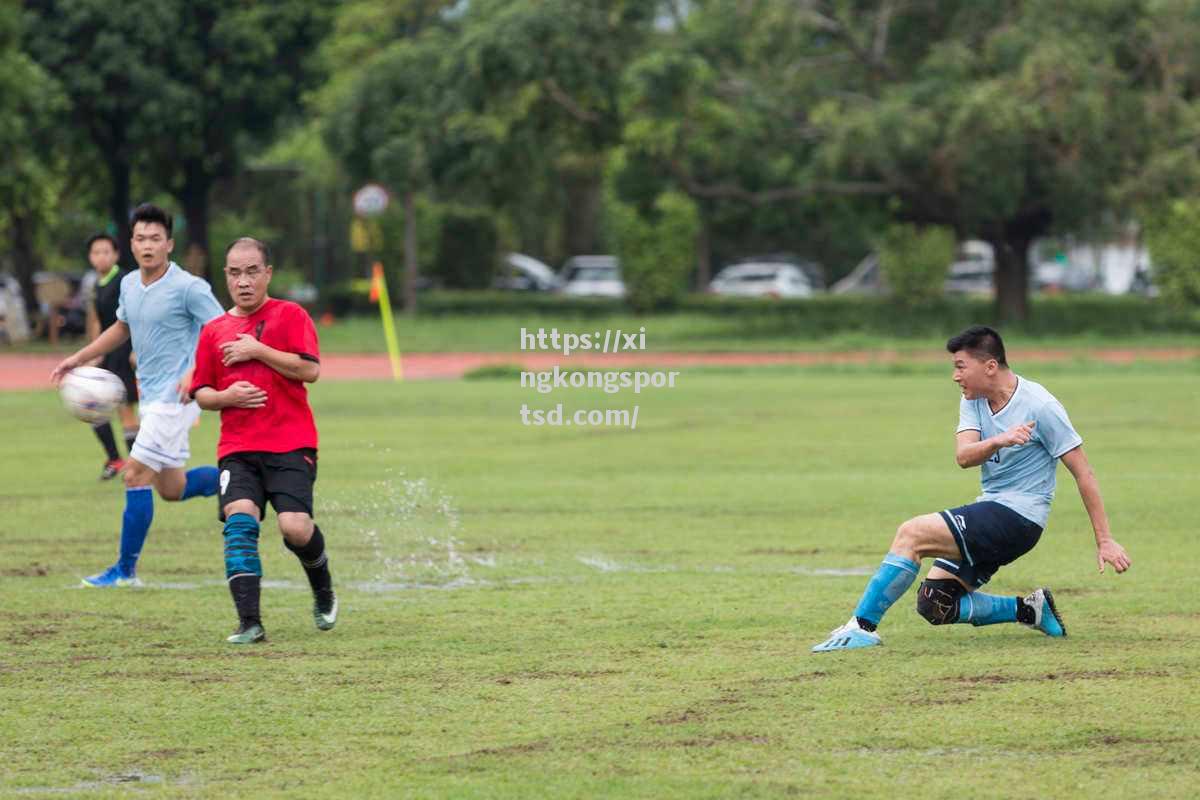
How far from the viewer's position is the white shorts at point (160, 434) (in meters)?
10.2

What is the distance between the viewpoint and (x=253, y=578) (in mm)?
8516

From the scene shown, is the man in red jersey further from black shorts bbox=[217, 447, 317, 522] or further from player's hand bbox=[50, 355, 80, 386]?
player's hand bbox=[50, 355, 80, 386]

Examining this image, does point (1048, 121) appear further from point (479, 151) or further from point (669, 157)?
point (479, 151)

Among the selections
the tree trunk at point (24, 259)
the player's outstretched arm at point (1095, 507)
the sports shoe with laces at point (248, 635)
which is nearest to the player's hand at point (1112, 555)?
the player's outstretched arm at point (1095, 507)

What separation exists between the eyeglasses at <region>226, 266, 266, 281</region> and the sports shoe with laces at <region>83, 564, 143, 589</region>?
257cm

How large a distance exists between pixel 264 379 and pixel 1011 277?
117ft

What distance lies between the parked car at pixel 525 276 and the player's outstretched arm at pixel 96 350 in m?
60.5

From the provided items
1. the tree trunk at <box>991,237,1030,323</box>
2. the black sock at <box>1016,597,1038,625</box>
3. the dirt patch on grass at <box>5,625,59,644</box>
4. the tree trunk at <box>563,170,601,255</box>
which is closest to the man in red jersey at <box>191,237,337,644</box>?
the dirt patch on grass at <box>5,625,59,644</box>

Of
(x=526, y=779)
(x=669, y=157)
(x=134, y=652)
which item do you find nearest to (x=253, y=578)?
(x=134, y=652)

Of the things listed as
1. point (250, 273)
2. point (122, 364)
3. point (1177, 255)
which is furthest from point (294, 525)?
point (1177, 255)

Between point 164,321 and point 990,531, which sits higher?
point 164,321

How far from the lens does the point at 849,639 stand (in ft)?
27.2

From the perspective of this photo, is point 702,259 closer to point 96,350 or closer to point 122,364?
point 122,364

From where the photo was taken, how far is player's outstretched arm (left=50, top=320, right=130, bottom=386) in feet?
33.2
